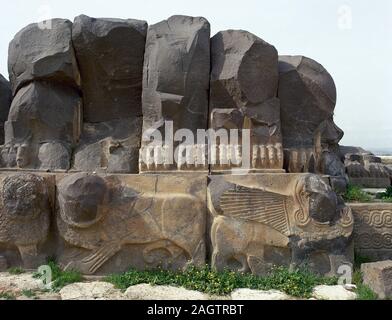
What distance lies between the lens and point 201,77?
16.2 ft

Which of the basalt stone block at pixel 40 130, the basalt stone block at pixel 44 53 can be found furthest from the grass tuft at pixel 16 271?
the basalt stone block at pixel 44 53

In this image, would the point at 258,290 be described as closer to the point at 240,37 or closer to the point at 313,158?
the point at 313,158

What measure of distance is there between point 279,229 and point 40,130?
3250mm

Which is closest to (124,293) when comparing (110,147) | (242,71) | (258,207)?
(258,207)

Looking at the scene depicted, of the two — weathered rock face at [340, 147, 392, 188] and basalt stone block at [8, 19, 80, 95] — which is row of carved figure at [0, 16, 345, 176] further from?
weathered rock face at [340, 147, 392, 188]

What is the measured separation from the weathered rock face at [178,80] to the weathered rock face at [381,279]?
251 centimetres

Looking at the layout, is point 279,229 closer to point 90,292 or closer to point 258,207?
point 258,207

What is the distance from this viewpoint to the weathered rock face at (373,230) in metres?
3.97

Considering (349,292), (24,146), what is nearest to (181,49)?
(24,146)

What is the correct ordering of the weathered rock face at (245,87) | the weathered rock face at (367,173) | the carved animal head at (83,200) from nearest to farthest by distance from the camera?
1. the carved animal head at (83,200)
2. the weathered rock face at (245,87)
3. the weathered rock face at (367,173)

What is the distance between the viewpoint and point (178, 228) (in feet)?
12.2

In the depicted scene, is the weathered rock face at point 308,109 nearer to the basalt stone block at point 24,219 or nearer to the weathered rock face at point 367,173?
the weathered rock face at point 367,173

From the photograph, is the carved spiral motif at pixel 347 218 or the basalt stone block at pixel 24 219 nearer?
the basalt stone block at pixel 24 219

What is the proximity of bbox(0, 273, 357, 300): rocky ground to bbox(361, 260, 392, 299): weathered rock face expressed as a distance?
0.19 m
